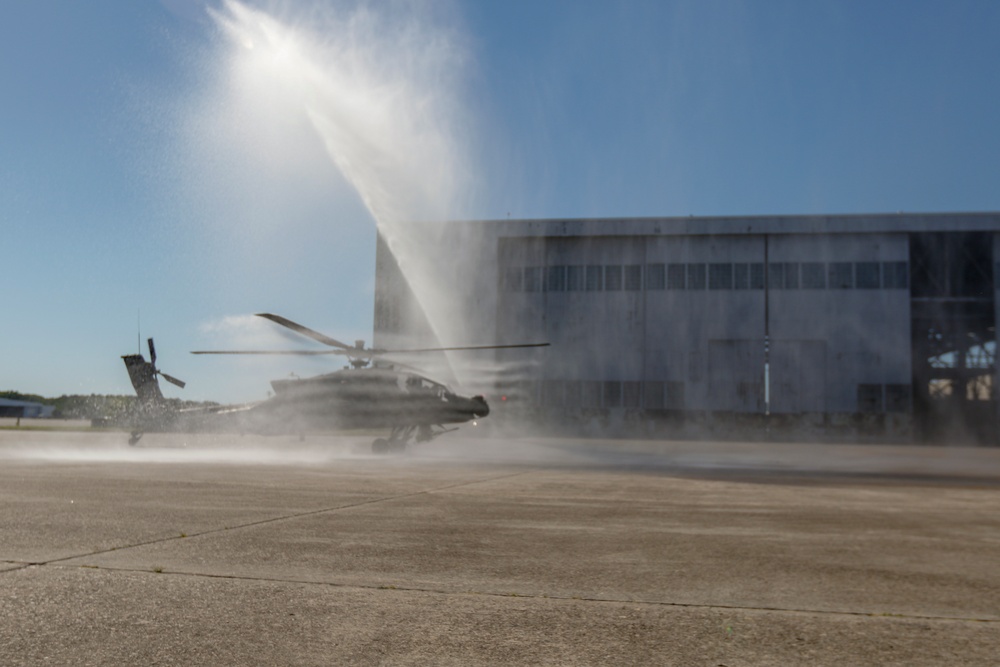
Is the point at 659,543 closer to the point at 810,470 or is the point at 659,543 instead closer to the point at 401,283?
the point at 810,470

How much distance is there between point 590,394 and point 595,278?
708 centimetres

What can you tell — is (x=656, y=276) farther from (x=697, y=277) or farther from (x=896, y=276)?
(x=896, y=276)

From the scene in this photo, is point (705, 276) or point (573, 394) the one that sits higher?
point (705, 276)

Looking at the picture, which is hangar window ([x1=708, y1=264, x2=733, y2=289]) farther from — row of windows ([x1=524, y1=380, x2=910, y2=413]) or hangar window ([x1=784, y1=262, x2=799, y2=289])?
row of windows ([x1=524, y1=380, x2=910, y2=413])

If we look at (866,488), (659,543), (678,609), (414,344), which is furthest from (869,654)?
(414,344)

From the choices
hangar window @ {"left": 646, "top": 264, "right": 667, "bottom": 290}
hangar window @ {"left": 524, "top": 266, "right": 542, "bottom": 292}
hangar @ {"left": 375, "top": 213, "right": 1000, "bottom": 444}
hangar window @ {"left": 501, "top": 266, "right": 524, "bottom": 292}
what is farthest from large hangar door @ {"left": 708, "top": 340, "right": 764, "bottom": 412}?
hangar window @ {"left": 501, "top": 266, "right": 524, "bottom": 292}

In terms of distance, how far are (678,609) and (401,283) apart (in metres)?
41.5

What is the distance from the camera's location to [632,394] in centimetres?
4641

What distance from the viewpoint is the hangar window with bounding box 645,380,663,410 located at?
151ft

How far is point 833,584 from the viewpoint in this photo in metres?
5.03

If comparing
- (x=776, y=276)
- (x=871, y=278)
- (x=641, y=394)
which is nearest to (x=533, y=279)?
(x=641, y=394)

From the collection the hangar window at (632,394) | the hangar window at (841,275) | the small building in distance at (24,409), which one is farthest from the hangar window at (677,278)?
the small building in distance at (24,409)

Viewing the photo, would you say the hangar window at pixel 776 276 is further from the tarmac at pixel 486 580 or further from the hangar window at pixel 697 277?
the tarmac at pixel 486 580

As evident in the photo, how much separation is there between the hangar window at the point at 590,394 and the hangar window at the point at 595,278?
5726mm
